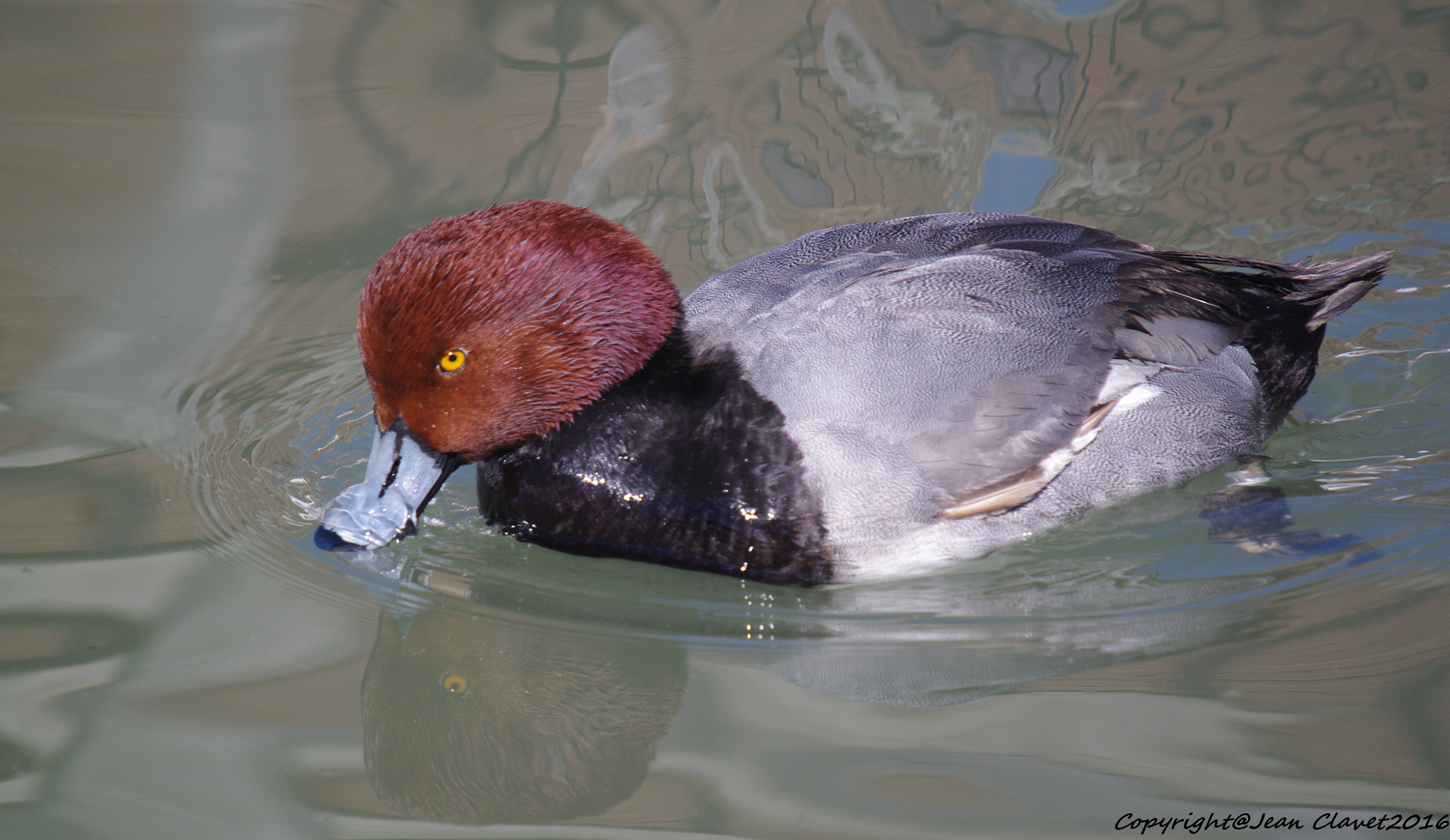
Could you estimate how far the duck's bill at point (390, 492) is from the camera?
312 cm

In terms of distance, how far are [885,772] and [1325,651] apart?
1.19 m

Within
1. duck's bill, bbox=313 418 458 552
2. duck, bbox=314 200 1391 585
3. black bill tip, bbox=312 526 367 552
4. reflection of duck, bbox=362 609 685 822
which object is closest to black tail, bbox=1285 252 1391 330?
duck, bbox=314 200 1391 585

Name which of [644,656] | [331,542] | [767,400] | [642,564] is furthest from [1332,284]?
[331,542]

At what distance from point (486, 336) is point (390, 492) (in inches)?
20.2

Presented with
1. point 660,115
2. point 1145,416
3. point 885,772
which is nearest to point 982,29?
point 660,115

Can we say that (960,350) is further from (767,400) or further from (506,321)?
(506,321)

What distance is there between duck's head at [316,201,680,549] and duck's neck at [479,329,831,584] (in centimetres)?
8

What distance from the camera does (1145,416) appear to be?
345 centimetres

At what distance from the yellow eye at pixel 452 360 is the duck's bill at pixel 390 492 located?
21cm

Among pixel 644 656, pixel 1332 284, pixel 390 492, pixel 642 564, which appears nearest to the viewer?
pixel 644 656

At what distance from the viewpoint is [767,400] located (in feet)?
10.5

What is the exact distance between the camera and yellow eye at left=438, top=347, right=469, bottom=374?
3049 millimetres

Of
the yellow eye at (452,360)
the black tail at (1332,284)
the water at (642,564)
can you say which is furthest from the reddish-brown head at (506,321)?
the black tail at (1332,284)

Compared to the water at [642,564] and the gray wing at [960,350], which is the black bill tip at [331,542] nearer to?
the water at [642,564]
